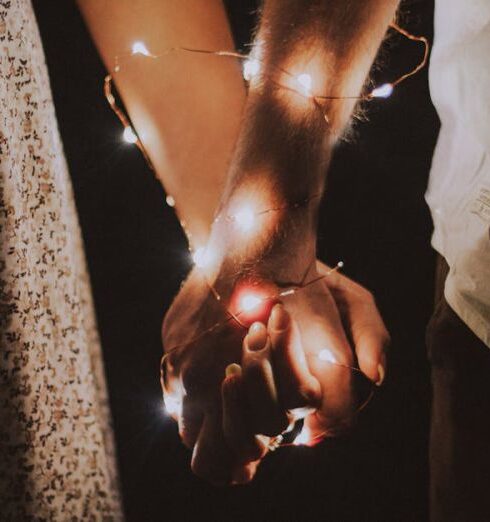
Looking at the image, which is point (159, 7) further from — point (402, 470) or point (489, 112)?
point (402, 470)

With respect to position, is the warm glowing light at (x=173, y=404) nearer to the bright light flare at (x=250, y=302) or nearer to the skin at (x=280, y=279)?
the skin at (x=280, y=279)

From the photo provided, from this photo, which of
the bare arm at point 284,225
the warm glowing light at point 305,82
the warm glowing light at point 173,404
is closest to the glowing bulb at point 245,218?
the bare arm at point 284,225

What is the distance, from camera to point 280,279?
2.52ft

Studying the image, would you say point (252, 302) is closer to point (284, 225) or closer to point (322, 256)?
point (284, 225)

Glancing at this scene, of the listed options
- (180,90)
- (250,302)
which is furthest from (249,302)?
(180,90)

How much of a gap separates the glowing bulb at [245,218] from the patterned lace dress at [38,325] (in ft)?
1.21

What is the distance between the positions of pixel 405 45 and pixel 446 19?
16.3 inches

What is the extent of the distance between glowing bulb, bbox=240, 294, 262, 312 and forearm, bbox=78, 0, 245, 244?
0.24 metres

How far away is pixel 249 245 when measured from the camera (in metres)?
0.77

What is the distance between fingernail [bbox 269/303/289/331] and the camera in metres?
0.68

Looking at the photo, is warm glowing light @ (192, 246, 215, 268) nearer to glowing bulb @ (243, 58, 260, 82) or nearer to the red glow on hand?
the red glow on hand

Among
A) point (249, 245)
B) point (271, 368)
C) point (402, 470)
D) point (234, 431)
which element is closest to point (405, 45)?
point (249, 245)

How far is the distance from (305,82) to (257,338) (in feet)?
1.49

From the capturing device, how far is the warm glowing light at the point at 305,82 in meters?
0.74
